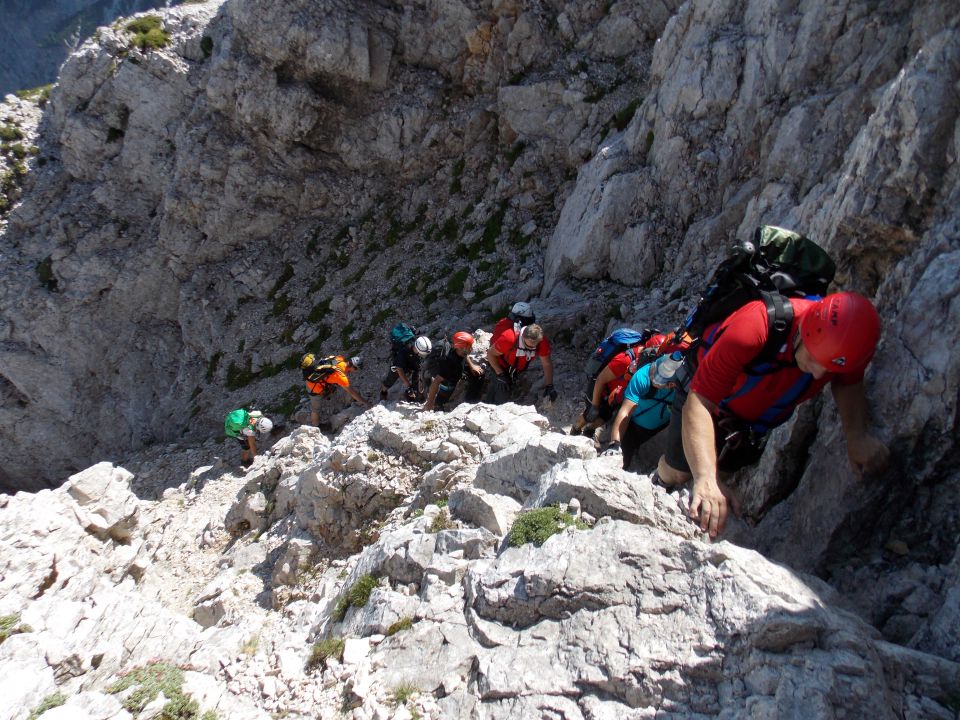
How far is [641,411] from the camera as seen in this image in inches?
380

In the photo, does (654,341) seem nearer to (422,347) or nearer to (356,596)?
(422,347)

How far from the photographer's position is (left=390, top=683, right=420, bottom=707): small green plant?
527 cm

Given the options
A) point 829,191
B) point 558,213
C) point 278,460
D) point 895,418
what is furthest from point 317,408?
point 895,418

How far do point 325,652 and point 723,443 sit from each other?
181 inches

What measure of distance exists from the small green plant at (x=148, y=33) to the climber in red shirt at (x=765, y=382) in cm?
2946

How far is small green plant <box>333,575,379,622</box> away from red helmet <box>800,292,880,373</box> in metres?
5.27

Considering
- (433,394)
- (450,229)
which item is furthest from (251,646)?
(450,229)

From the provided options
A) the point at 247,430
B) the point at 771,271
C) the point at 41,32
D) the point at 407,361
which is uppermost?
the point at 41,32

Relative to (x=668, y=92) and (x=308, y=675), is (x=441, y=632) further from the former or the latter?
(x=668, y=92)

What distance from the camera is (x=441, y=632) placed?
5.79 metres

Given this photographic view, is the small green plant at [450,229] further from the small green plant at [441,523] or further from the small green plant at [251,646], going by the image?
the small green plant at [251,646]

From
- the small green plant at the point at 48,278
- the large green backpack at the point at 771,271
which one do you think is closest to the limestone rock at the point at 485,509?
the large green backpack at the point at 771,271

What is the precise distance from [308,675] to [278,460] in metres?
8.53

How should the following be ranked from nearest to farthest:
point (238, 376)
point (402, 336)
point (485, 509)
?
point (485, 509)
point (402, 336)
point (238, 376)
